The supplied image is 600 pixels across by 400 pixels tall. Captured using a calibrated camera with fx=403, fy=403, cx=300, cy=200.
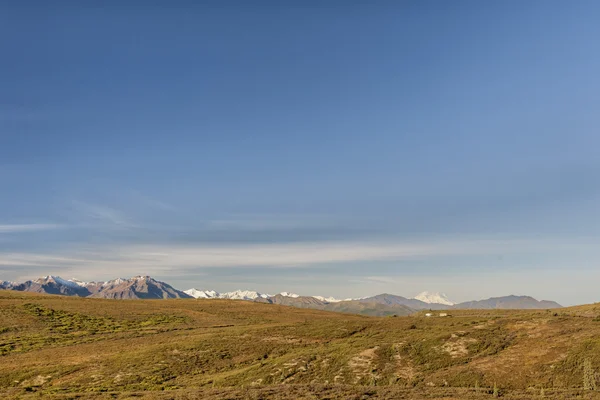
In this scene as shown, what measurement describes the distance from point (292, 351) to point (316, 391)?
23529mm

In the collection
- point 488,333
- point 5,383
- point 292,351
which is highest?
point 488,333

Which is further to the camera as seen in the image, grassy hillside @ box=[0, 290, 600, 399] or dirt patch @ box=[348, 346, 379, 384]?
dirt patch @ box=[348, 346, 379, 384]

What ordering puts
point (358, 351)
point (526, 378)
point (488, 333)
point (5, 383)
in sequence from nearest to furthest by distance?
point (526, 378)
point (5, 383)
point (358, 351)
point (488, 333)

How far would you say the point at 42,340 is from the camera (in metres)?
65.8

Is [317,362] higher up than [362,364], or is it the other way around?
[362,364]

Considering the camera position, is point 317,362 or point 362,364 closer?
point 362,364

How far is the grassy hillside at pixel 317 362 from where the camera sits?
30464mm

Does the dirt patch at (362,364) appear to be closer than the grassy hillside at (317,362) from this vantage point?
No

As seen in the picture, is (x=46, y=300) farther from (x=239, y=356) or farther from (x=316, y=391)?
(x=316, y=391)

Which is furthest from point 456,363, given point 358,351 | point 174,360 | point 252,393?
point 174,360

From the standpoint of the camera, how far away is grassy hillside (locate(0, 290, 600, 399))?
30.5 m

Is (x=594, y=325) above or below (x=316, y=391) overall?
above

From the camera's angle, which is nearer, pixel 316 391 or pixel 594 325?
pixel 316 391

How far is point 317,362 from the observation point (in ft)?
138
